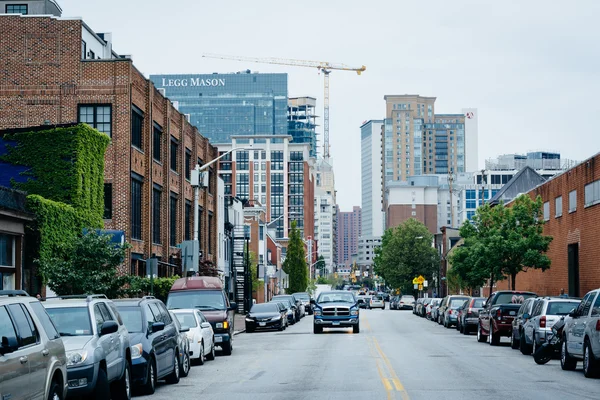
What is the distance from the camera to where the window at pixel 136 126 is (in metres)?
42.7

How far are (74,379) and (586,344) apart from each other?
38.3 feet

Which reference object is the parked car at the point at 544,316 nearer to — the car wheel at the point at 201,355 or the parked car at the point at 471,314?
the car wheel at the point at 201,355

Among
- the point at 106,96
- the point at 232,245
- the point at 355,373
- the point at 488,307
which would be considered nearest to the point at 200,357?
the point at 355,373

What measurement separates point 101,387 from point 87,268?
1605cm

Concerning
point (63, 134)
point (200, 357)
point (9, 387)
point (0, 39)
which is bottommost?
point (200, 357)

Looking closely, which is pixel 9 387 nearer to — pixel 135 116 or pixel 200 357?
pixel 200 357

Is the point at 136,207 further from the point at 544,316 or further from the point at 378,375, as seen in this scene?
the point at 378,375

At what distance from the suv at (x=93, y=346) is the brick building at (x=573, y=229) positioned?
3295cm

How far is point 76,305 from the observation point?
49.1 feet

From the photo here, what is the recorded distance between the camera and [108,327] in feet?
46.3

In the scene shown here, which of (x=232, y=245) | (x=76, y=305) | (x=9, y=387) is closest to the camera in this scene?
(x=9, y=387)

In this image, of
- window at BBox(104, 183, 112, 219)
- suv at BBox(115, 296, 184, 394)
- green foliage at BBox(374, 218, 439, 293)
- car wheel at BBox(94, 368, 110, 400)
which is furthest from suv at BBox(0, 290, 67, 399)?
green foliage at BBox(374, 218, 439, 293)

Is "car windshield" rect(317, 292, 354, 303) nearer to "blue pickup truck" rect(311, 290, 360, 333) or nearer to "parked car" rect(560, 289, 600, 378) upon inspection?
"blue pickup truck" rect(311, 290, 360, 333)

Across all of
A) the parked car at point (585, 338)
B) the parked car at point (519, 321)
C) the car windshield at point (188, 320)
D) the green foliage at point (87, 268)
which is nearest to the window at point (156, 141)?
the green foliage at point (87, 268)
